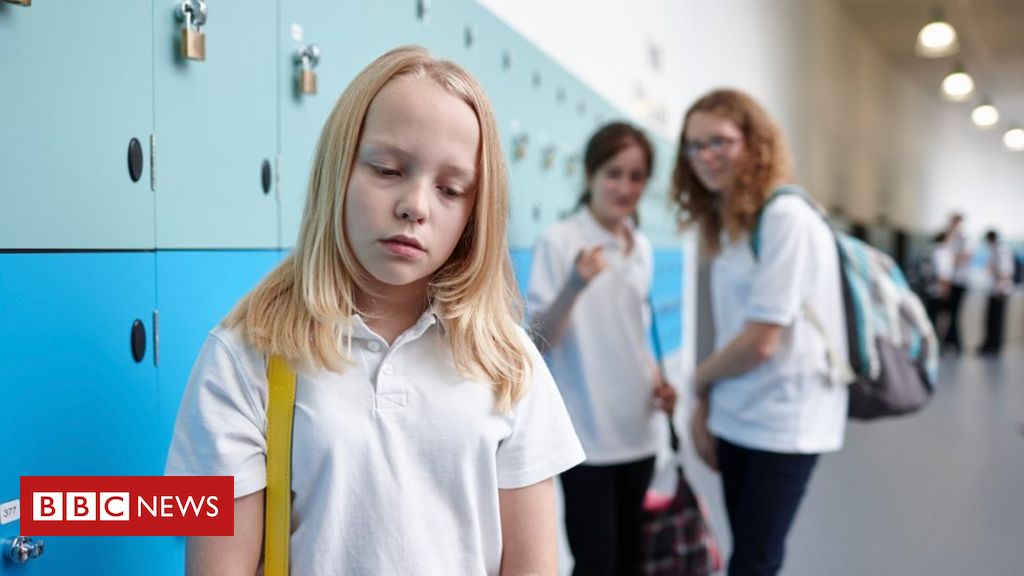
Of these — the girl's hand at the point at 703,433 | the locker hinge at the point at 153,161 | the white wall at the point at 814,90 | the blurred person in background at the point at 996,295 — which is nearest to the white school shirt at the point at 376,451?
the locker hinge at the point at 153,161

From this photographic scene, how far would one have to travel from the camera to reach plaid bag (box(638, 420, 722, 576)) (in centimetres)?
231

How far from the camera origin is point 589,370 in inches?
88.0

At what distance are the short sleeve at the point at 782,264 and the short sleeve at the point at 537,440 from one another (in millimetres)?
1083

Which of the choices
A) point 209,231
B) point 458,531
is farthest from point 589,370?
point 458,531

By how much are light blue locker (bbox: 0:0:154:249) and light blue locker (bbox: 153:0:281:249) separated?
4 centimetres

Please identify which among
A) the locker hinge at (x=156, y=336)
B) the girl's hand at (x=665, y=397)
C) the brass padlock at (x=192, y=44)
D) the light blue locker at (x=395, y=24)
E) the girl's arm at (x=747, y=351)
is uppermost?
the light blue locker at (x=395, y=24)

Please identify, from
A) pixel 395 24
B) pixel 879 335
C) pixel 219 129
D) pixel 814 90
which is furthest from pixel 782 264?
pixel 814 90

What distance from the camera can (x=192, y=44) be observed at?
4.32 ft

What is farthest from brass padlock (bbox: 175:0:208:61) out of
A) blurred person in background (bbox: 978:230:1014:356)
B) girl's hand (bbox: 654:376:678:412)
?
blurred person in background (bbox: 978:230:1014:356)

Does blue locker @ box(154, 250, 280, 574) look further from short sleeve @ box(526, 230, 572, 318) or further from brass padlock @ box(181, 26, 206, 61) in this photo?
short sleeve @ box(526, 230, 572, 318)

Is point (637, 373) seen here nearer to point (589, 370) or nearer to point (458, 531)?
point (589, 370)

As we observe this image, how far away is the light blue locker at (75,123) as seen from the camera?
1.03 metres

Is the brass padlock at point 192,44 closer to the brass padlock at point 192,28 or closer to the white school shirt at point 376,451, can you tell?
the brass padlock at point 192,28

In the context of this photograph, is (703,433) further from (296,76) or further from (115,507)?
(115,507)
